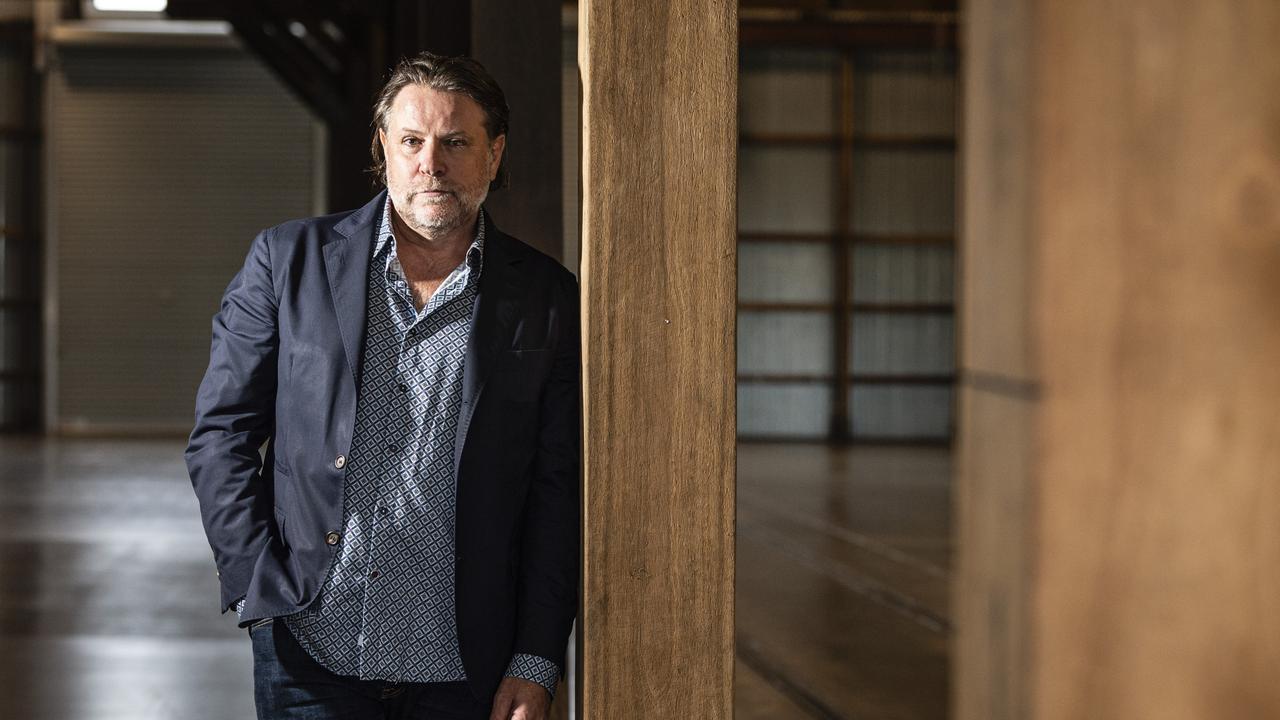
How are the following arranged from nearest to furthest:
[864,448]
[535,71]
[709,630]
A: [709,630] → [535,71] → [864,448]

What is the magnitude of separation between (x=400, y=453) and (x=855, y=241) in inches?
654

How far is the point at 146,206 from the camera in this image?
59.4 feet

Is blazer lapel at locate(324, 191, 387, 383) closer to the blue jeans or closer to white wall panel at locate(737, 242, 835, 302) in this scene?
the blue jeans

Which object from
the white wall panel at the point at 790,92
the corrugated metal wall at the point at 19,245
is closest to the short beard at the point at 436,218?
the white wall panel at the point at 790,92

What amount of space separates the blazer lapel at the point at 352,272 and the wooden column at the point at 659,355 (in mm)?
381

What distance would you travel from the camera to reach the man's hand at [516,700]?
7.06 feet

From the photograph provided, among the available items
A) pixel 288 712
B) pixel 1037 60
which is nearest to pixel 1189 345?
pixel 1037 60

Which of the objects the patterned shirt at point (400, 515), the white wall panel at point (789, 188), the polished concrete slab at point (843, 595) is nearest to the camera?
the patterned shirt at point (400, 515)

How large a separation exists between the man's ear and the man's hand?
2.76 feet

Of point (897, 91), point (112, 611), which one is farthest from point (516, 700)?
point (897, 91)

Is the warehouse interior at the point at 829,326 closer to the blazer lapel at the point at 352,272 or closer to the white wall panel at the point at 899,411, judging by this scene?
the white wall panel at the point at 899,411

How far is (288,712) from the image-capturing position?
Answer: 2119mm

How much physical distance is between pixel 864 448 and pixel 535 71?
1435cm

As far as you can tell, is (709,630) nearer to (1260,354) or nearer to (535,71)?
(1260,354)
